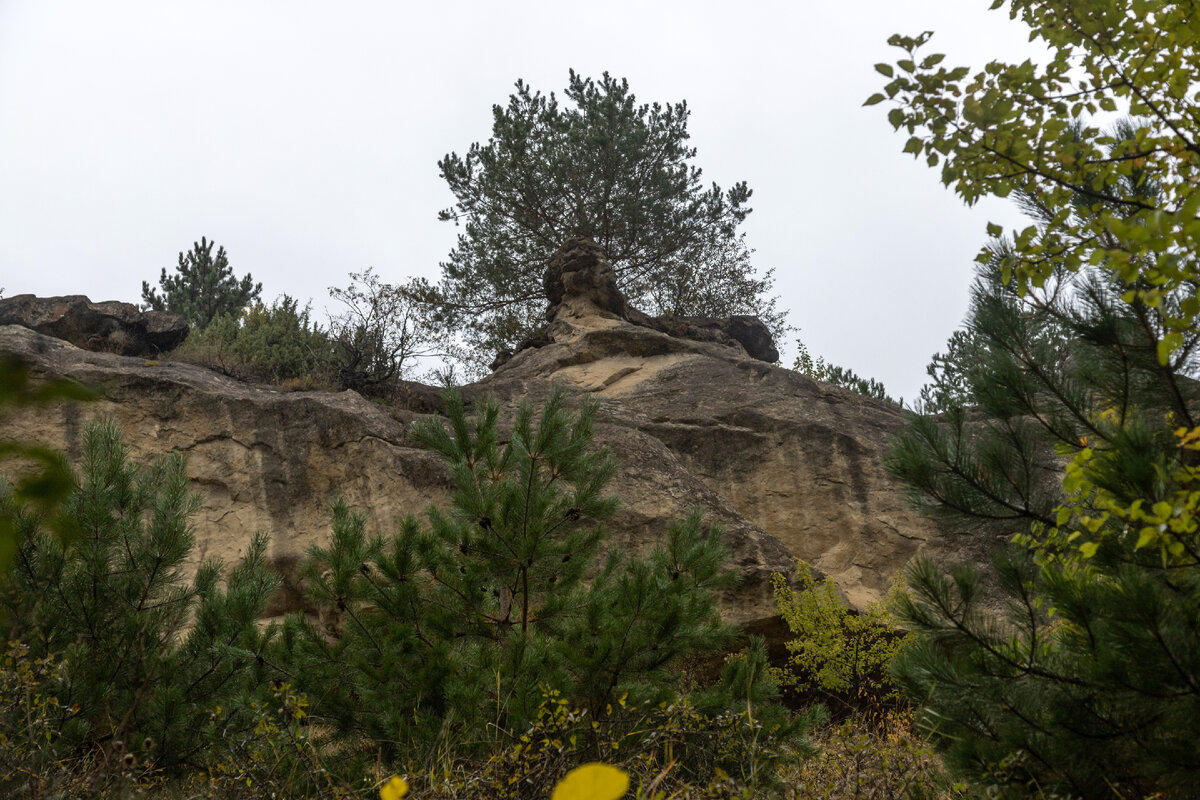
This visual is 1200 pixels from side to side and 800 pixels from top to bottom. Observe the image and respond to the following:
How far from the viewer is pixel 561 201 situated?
19.9 m

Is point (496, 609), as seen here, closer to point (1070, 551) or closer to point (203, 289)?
point (1070, 551)

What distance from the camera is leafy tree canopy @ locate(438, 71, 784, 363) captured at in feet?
64.0

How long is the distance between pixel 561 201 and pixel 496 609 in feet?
50.1

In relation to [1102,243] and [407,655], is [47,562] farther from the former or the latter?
[1102,243]

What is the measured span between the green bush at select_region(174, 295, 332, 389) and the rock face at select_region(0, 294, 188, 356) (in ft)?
1.80

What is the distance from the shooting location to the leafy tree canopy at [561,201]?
64.0ft

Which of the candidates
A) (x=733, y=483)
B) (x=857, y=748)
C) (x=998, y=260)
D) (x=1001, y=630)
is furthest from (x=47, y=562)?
(x=733, y=483)

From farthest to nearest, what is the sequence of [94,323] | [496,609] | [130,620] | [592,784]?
1. [94,323]
2. [496,609]
3. [130,620]
4. [592,784]

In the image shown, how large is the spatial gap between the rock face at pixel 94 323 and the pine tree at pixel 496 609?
35.7ft

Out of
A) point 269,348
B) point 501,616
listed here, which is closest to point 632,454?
point 501,616

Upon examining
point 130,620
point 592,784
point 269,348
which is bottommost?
point 130,620

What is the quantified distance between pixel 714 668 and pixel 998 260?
541 centimetres

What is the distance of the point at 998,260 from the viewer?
4.22 metres

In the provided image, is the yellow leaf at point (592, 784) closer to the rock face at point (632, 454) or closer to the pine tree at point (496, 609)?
the pine tree at point (496, 609)
